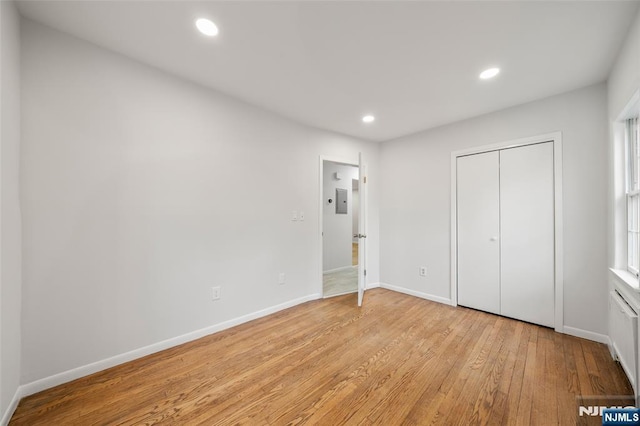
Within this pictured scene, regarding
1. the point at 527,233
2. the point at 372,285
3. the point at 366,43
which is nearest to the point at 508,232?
the point at 527,233

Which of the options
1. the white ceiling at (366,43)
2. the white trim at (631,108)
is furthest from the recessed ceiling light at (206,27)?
the white trim at (631,108)

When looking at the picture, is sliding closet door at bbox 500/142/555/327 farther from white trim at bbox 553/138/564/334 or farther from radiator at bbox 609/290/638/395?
radiator at bbox 609/290/638/395

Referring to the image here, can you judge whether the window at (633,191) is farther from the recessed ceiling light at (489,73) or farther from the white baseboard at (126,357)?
the white baseboard at (126,357)

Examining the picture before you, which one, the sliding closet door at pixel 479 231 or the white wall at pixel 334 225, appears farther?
the white wall at pixel 334 225

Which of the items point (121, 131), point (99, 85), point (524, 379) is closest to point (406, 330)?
point (524, 379)

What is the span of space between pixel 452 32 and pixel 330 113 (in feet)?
5.31

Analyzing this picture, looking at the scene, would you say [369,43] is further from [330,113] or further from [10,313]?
[10,313]

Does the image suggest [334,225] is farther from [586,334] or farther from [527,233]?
[586,334]

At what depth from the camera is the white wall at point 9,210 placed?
1394 mm

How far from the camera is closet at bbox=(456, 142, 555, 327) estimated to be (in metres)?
2.69

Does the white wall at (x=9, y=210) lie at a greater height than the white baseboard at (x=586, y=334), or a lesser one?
greater

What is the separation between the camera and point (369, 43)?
6.08ft

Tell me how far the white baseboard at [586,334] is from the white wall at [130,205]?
3.17 meters

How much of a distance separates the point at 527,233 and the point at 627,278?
3.25ft
